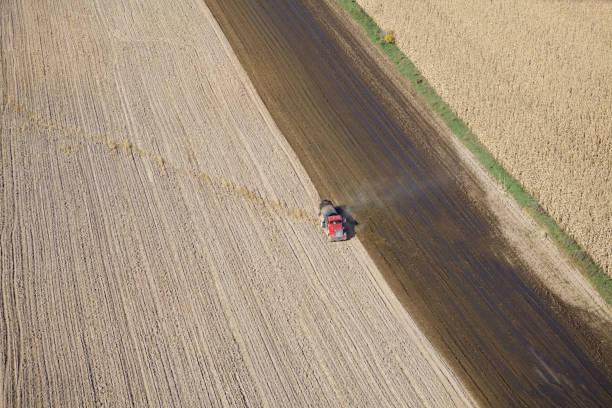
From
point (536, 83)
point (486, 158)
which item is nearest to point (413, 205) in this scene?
point (486, 158)

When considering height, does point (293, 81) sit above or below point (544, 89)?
below

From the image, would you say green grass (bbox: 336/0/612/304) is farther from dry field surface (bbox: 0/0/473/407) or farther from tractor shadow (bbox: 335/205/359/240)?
dry field surface (bbox: 0/0/473/407)

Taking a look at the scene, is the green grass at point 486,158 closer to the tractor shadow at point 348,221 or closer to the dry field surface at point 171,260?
the tractor shadow at point 348,221

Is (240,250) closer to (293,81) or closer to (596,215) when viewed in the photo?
(293,81)

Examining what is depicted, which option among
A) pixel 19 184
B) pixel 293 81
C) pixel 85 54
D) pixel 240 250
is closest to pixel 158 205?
pixel 240 250

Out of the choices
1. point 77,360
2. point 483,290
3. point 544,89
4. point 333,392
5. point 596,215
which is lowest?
point 77,360

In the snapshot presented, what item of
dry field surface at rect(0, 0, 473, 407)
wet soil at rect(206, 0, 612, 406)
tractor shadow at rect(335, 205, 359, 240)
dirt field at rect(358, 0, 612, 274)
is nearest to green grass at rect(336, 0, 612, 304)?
dirt field at rect(358, 0, 612, 274)

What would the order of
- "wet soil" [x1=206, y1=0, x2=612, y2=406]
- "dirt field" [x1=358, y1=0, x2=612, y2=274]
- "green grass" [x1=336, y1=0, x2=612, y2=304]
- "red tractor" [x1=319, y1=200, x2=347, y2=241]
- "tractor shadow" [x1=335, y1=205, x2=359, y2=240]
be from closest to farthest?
"wet soil" [x1=206, y1=0, x2=612, y2=406] → "green grass" [x1=336, y1=0, x2=612, y2=304] → "red tractor" [x1=319, y1=200, x2=347, y2=241] → "tractor shadow" [x1=335, y1=205, x2=359, y2=240] → "dirt field" [x1=358, y1=0, x2=612, y2=274]
